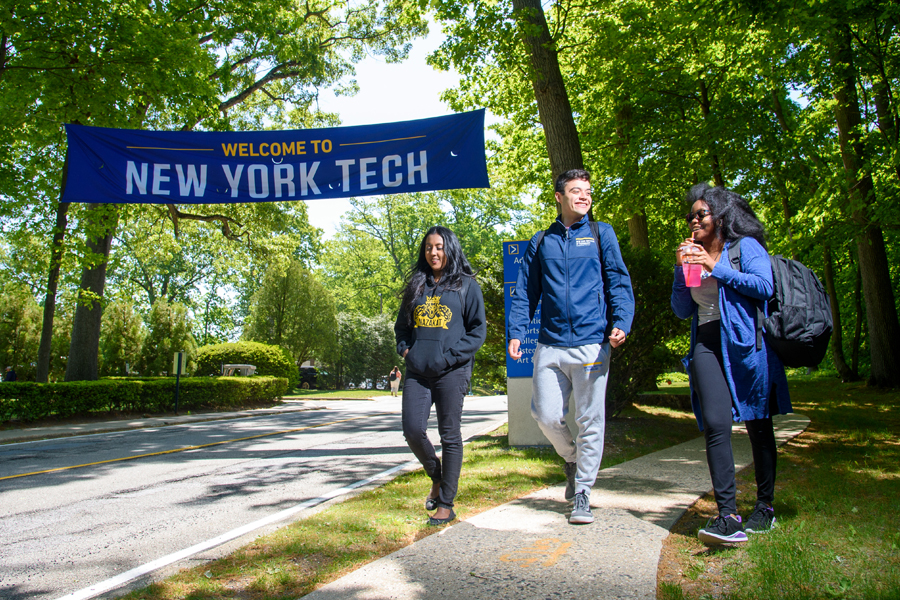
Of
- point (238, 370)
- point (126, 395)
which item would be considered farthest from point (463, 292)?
point (238, 370)

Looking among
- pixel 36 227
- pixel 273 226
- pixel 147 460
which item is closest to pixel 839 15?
pixel 147 460

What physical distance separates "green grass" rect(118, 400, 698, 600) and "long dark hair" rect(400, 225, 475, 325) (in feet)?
4.82

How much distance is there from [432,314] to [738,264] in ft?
6.47

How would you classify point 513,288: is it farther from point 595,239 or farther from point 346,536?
point 346,536

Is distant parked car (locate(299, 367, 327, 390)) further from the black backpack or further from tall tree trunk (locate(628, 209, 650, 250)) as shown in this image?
the black backpack

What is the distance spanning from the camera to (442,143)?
838cm

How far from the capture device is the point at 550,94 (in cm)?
877

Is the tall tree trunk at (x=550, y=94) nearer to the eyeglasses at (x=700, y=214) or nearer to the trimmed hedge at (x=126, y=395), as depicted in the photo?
the eyeglasses at (x=700, y=214)

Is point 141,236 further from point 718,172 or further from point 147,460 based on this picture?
point 718,172

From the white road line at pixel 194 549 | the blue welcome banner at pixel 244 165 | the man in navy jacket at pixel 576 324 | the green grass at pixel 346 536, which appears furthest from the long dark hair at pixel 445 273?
the blue welcome banner at pixel 244 165

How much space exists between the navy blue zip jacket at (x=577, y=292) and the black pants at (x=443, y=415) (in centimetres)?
56

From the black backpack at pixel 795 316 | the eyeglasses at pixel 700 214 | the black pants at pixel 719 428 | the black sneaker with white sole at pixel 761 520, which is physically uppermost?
the eyeglasses at pixel 700 214

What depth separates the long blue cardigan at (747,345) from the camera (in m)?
3.42

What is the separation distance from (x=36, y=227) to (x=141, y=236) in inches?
354
